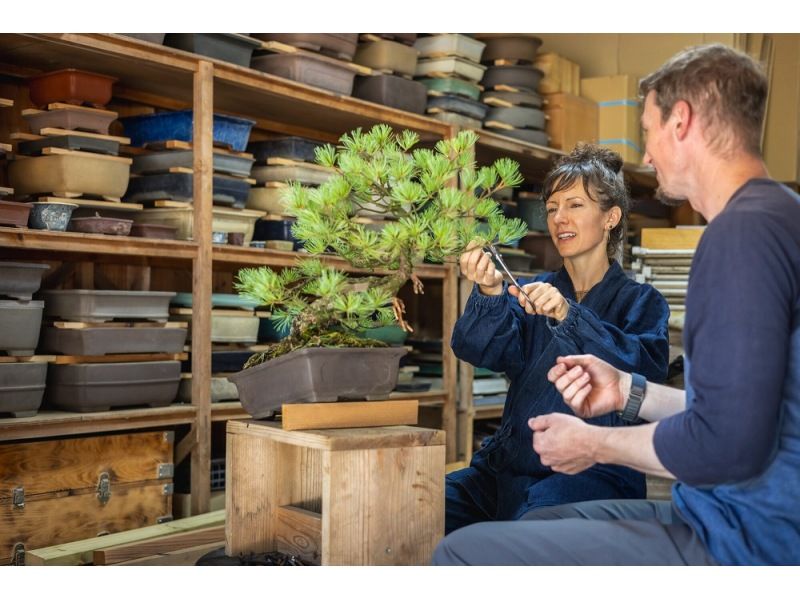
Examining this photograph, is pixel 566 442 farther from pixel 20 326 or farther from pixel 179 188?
pixel 179 188

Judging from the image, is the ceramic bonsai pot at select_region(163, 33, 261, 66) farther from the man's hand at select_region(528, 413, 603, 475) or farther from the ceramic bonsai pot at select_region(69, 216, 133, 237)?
the man's hand at select_region(528, 413, 603, 475)

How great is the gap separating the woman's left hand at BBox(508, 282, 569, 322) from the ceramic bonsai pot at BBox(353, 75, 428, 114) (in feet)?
6.89

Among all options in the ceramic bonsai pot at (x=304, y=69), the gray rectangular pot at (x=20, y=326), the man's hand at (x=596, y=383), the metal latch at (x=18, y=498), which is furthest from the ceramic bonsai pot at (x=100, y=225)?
the man's hand at (x=596, y=383)

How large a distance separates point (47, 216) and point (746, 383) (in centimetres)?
223

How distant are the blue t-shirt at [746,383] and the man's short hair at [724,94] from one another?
85 millimetres

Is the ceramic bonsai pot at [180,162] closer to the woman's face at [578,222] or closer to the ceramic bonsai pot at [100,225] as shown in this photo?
the ceramic bonsai pot at [100,225]

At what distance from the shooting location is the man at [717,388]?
1.22 meters

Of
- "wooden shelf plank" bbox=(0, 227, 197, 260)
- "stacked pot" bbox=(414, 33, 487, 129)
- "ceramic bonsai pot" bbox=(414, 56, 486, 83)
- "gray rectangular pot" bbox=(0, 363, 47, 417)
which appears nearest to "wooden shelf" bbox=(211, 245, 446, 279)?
"wooden shelf plank" bbox=(0, 227, 197, 260)

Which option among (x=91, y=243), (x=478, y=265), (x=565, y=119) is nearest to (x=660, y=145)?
(x=478, y=265)

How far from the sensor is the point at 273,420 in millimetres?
1988

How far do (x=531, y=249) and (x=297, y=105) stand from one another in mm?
1738

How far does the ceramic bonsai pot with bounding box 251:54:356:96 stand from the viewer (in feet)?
11.7
